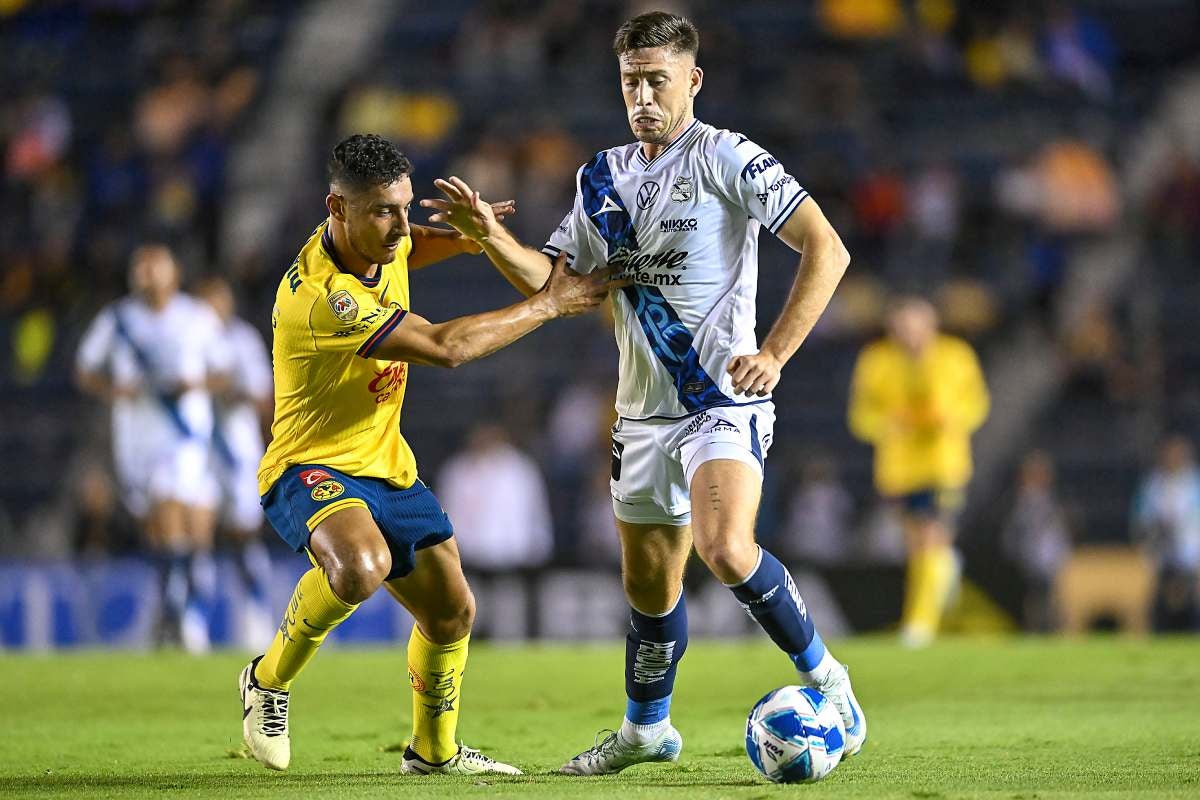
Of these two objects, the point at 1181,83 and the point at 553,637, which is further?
the point at 1181,83

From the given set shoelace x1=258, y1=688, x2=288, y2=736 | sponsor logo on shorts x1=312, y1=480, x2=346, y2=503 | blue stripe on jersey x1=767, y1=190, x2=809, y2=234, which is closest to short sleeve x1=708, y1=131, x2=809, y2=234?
blue stripe on jersey x1=767, y1=190, x2=809, y2=234

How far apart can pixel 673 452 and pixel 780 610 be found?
0.64m

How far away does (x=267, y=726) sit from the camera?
6.09m

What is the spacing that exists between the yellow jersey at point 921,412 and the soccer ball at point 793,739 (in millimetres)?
7839

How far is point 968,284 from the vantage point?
18.2m

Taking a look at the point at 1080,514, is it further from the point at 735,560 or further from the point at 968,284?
the point at 735,560

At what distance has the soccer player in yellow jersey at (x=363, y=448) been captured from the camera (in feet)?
19.4

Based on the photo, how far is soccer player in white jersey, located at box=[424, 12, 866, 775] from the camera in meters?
5.78

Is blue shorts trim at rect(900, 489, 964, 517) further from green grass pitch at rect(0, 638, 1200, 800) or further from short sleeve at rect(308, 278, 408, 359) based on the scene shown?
short sleeve at rect(308, 278, 408, 359)

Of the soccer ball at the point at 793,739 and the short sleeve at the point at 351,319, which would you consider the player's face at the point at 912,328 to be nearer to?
the short sleeve at the point at 351,319

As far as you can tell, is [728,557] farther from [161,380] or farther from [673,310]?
[161,380]

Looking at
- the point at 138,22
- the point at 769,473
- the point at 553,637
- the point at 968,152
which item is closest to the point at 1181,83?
the point at 968,152

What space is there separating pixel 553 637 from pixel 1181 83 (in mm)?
10239

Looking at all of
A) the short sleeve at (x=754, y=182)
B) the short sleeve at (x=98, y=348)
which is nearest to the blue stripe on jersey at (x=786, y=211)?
the short sleeve at (x=754, y=182)
